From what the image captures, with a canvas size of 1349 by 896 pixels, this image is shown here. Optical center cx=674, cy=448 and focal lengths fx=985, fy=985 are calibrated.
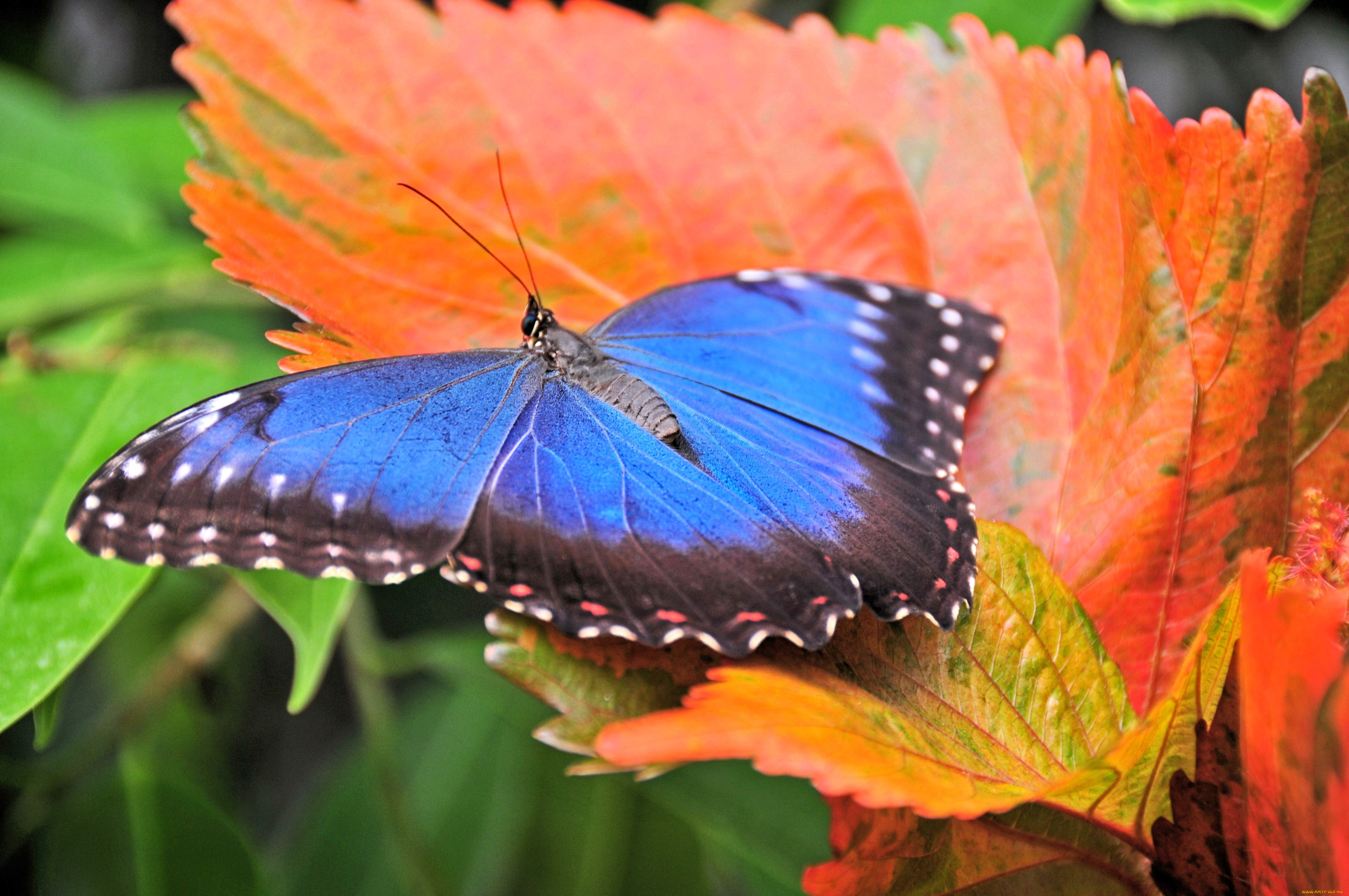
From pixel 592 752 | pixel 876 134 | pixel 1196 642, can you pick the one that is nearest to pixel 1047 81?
pixel 876 134

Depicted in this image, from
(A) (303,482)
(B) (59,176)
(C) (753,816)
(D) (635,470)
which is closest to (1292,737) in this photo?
(D) (635,470)

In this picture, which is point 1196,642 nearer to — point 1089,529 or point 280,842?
point 1089,529

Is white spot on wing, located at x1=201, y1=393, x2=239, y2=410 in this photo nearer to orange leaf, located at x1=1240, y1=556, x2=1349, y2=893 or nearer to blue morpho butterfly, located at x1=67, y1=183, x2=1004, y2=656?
blue morpho butterfly, located at x1=67, y1=183, x2=1004, y2=656

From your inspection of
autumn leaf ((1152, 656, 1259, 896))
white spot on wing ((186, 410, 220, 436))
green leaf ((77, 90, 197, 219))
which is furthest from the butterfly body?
green leaf ((77, 90, 197, 219))

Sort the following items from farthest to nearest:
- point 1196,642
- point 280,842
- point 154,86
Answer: point 154,86, point 280,842, point 1196,642

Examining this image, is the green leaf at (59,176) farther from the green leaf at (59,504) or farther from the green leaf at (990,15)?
the green leaf at (990,15)

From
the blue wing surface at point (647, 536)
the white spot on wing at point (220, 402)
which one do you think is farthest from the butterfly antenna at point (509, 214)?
Answer: the white spot on wing at point (220, 402)
